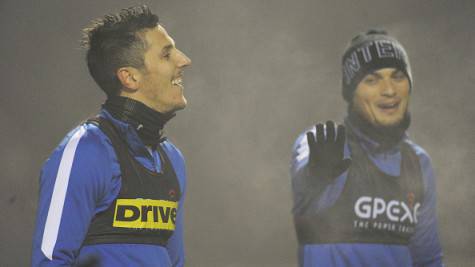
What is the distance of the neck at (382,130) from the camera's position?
1.95 metres

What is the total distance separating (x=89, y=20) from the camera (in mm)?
2154

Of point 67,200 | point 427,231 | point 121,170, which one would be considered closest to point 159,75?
point 121,170

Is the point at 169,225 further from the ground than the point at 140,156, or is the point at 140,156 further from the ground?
the point at 140,156

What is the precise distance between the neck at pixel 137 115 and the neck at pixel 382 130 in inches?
31.2

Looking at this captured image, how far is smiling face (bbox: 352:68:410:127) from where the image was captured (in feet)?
6.37

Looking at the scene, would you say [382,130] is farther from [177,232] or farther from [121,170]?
[121,170]

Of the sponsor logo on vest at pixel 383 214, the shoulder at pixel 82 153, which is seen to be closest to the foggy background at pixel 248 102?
the sponsor logo on vest at pixel 383 214

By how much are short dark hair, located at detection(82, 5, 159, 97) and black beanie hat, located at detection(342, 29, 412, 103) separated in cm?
83

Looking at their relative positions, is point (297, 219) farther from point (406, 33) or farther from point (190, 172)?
point (406, 33)

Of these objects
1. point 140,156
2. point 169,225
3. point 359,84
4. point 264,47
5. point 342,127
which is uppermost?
point 264,47

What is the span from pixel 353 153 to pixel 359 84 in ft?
0.70

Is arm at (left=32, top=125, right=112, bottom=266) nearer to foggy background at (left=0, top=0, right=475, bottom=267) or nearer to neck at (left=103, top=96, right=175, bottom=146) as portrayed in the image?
neck at (left=103, top=96, right=175, bottom=146)

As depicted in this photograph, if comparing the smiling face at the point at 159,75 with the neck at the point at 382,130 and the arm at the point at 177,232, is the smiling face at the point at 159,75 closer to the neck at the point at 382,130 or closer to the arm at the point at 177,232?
the arm at the point at 177,232

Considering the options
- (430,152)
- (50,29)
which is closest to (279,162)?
(430,152)
